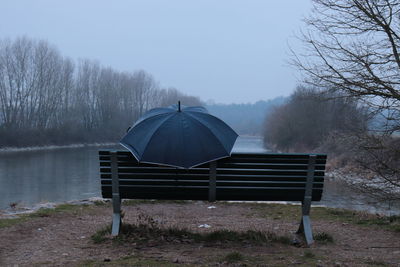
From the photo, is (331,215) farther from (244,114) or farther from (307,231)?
(244,114)

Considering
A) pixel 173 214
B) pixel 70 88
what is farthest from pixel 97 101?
pixel 173 214

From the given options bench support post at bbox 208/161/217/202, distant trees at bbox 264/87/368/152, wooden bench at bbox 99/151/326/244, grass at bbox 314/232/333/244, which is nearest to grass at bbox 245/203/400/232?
grass at bbox 314/232/333/244

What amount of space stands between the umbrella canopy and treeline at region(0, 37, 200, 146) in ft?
186

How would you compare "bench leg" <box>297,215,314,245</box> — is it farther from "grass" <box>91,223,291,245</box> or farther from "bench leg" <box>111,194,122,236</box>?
"bench leg" <box>111,194,122,236</box>

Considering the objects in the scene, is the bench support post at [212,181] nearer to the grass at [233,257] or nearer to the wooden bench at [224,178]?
the wooden bench at [224,178]

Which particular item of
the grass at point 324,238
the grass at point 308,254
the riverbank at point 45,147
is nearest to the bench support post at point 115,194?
the grass at point 308,254

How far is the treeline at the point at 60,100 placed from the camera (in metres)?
63.7

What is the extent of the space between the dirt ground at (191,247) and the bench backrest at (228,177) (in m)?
0.43

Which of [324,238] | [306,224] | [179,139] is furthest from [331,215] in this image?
[179,139]

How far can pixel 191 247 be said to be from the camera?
13.4 ft

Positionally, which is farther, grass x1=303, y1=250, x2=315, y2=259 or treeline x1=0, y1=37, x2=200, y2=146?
treeline x1=0, y1=37, x2=200, y2=146

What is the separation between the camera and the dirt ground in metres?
3.56

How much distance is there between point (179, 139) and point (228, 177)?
67cm

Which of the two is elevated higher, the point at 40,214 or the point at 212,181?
the point at 212,181
